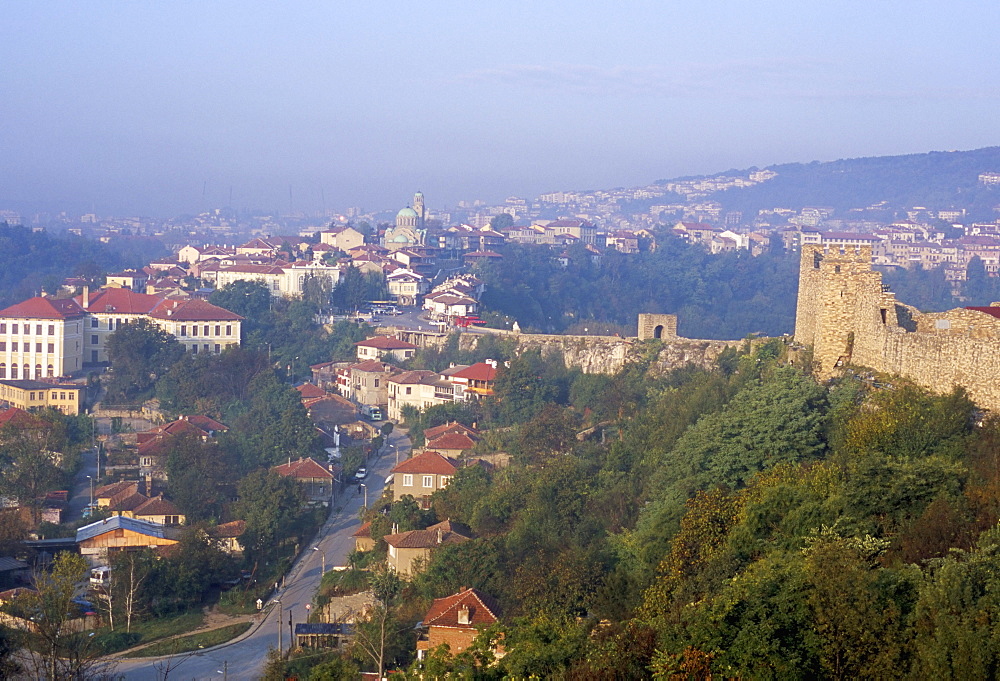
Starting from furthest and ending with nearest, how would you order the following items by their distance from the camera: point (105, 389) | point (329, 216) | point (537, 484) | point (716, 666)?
point (329, 216)
point (105, 389)
point (537, 484)
point (716, 666)

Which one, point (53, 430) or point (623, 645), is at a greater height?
point (623, 645)

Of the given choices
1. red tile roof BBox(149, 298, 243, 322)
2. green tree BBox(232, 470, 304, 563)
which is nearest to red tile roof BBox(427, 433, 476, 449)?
green tree BBox(232, 470, 304, 563)

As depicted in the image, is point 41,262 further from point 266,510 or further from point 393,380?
point 266,510

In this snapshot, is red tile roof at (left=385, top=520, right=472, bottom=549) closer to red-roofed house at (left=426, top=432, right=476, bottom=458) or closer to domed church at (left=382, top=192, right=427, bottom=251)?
red-roofed house at (left=426, top=432, right=476, bottom=458)

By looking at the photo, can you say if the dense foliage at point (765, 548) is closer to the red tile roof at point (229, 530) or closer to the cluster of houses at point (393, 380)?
the red tile roof at point (229, 530)

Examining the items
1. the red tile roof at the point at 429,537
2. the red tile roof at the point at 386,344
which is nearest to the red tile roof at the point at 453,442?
the red tile roof at the point at 429,537

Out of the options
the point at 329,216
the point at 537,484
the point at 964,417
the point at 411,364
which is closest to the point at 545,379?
the point at 411,364

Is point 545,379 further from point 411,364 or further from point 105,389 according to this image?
point 105,389
